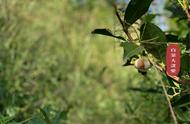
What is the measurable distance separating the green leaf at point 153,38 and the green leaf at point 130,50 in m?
0.03

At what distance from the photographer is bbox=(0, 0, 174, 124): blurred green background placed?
2750 millimetres

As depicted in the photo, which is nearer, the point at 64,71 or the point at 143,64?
the point at 143,64

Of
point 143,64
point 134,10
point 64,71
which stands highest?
point 134,10

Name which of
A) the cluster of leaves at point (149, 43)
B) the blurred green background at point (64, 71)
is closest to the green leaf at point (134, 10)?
the cluster of leaves at point (149, 43)

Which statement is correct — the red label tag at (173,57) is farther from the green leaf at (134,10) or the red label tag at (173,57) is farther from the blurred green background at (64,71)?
the blurred green background at (64,71)

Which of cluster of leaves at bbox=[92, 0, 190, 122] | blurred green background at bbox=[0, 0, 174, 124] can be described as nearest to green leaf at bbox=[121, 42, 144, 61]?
cluster of leaves at bbox=[92, 0, 190, 122]

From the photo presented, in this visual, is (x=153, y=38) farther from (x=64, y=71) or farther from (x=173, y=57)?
(x=64, y=71)

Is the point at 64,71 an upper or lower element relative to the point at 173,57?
lower

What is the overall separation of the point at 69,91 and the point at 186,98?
3091 mm

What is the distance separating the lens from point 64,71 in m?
4.70

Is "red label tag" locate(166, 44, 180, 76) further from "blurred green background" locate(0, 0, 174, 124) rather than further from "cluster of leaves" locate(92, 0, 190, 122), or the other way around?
"blurred green background" locate(0, 0, 174, 124)

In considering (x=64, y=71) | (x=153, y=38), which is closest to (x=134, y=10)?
(x=153, y=38)

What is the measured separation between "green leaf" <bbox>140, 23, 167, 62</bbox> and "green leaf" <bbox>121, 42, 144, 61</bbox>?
0.03m

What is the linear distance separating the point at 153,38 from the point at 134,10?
8cm
